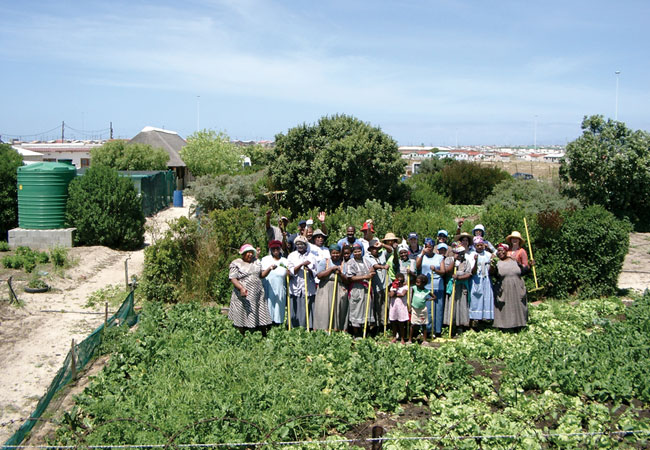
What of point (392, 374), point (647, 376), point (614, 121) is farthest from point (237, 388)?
point (614, 121)

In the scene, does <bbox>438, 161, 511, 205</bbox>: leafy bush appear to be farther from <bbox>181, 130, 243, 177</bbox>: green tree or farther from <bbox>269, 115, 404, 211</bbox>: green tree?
<bbox>181, 130, 243, 177</bbox>: green tree

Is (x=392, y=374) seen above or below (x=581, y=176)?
below

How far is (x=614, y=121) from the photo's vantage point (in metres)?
21.4

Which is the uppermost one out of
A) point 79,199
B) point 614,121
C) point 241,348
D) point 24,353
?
point 614,121

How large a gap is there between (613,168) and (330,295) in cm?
1555

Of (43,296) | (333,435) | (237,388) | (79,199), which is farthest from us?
(79,199)

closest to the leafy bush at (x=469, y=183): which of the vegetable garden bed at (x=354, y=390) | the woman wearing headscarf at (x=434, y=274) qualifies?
the woman wearing headscarf at (x=434, y=274)

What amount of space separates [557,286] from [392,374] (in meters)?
6.06

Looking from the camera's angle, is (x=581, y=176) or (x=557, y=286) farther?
(x=581, y=176)

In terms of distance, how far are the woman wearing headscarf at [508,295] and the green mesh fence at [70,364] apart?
6163mm

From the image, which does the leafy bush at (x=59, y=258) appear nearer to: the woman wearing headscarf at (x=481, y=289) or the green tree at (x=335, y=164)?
the green tree at (x=335, y=164)

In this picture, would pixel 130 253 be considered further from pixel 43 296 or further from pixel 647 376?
pixel 647 376

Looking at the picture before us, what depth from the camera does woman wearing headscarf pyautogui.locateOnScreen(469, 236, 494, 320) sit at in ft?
30.3

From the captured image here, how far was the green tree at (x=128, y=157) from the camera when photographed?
34.3 m
